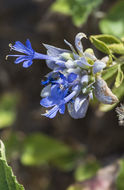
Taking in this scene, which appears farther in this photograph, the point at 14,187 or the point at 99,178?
the point at 99,178

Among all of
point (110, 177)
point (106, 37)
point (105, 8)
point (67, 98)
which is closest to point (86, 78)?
point (67, 98)

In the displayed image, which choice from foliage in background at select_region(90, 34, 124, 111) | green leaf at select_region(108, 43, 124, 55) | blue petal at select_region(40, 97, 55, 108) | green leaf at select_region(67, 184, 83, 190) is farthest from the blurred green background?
blue petal at select_region(40, 97, 55, 108)

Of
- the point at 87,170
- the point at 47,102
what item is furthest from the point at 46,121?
the point at 47,102

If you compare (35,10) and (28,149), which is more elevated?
(35,10)

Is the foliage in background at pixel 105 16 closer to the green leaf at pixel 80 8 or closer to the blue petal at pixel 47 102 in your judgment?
the green leaf at pixel 80 8

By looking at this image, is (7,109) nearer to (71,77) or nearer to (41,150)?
(41,150)

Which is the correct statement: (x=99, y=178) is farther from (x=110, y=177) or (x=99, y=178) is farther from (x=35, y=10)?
(x=35, y=10)

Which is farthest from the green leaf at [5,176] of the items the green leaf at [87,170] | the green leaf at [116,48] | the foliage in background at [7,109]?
the foliage in background at [7,109]
